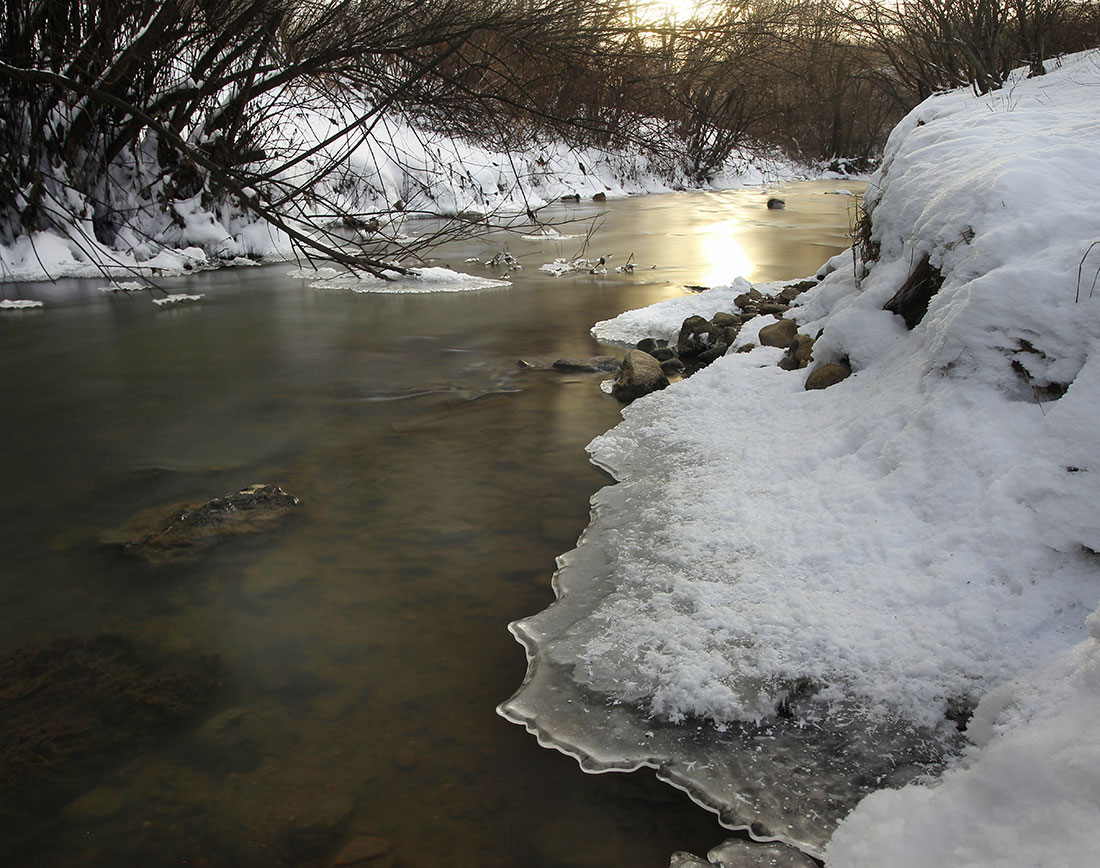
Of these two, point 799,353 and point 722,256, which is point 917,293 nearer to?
point 799,353

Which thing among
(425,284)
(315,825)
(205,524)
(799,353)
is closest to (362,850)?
(315,825)

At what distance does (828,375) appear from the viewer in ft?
14.2

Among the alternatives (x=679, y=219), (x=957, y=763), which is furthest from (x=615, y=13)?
(x=679, y=219)

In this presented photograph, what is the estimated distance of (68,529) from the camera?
3682 mm

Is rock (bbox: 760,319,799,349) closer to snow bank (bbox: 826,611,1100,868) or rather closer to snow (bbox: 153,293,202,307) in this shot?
snow bank (bbox: 826,611,1100,868)

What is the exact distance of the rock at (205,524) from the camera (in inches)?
136

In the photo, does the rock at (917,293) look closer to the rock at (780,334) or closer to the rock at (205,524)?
the rock at (780,334)

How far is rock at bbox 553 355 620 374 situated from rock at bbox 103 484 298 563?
2731 mm

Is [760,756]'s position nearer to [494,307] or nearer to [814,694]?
[814,694]

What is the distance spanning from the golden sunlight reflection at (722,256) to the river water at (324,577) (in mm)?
3630

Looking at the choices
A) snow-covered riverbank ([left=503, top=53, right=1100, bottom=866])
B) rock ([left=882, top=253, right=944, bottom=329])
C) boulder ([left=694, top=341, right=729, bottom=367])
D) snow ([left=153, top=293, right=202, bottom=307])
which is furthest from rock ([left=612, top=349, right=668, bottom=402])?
snow ([left=153, top=293, right=202, bottom=307])

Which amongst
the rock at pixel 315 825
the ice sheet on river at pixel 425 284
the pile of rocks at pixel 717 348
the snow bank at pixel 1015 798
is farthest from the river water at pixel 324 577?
the ice sheet on river at pixel 425 284

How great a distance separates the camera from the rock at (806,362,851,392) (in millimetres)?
4277

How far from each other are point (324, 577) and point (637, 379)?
284 cm
